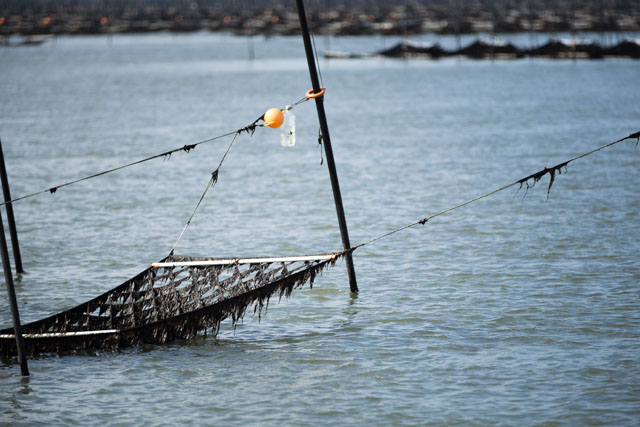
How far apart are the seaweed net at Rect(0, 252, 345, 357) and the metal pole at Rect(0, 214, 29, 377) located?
0.51 meters

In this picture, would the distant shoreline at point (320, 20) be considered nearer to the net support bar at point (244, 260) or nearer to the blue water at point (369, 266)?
the blue water at point (369, 266)

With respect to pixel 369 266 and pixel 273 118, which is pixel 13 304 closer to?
pixel 273 118

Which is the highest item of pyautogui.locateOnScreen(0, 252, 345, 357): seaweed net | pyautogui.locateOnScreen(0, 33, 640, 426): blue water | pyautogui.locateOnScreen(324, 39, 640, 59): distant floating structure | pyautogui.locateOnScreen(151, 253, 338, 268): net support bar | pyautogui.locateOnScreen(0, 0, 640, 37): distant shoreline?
pyautogui.locateOnScreen(0, 0, 640, 37): distant shoreline

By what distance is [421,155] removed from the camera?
28.6m

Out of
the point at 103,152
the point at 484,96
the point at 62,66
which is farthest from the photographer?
the point at 62,66

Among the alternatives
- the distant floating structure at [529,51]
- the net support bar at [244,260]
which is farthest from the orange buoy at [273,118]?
the distant floating structure at [529,51]

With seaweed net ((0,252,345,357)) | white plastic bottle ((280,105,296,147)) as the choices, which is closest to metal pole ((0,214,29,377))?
seaweed net ((0,252,345,357))

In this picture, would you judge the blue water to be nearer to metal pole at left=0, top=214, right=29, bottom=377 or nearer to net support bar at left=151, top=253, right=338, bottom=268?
metal pole at left=0, top=214, right=29, bottom=377

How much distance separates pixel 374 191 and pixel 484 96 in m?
29.5

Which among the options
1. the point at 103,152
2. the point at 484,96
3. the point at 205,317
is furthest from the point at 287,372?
the point at 484,96

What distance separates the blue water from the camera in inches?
368

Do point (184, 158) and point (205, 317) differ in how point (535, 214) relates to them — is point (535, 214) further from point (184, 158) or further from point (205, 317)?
point (184, 158)

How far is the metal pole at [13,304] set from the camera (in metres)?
9.11

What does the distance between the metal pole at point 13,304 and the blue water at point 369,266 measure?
28 cm
